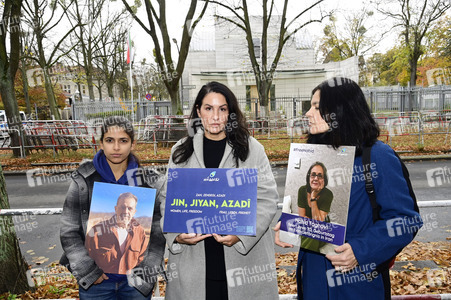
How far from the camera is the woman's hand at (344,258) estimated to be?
5.47ft

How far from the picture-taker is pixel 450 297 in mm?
2615

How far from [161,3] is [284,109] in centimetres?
1584

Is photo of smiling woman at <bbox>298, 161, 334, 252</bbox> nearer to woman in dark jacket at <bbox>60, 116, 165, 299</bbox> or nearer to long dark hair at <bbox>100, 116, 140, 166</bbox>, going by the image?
woman in dark jacket at <bbox>60, 116, 165, 299</bbox>

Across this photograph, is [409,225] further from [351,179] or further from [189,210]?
[189,210]

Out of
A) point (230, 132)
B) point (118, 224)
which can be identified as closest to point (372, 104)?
point (230, 132)

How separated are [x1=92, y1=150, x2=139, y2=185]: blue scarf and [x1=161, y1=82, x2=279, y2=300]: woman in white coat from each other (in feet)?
0.92

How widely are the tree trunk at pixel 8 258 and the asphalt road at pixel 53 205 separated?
188cm

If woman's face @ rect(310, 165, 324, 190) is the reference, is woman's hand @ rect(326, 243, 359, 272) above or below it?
below

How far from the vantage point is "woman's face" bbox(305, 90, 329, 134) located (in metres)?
1.86

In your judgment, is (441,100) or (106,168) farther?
(441,100)

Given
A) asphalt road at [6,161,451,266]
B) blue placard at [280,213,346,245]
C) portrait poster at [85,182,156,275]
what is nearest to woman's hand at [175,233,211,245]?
portrait poster at [85,182,156,275]

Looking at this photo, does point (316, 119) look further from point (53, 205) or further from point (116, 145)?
point (53, 205)

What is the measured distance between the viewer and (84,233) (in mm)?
2273

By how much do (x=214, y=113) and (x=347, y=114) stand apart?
35.4 inches
